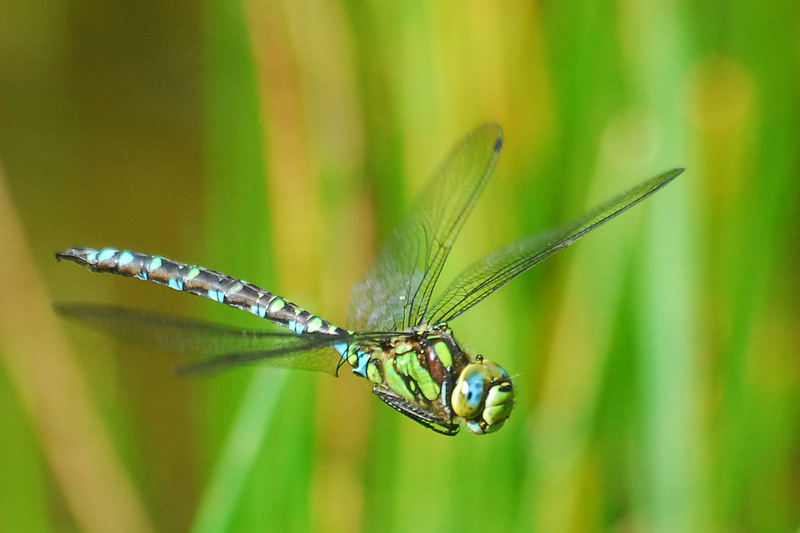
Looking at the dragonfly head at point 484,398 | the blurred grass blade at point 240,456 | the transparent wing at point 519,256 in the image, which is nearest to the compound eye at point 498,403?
the dragonfly head at point 484,398

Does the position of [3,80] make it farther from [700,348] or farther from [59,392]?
[700,348]

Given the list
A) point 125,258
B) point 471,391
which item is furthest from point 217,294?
point 471,391

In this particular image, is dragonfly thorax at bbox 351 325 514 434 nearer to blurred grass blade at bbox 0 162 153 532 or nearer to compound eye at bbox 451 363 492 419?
compound eye at bbox 451 363 492 419

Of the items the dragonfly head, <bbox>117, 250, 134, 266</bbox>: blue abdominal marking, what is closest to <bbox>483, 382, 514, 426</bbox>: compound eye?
the dragonfly head

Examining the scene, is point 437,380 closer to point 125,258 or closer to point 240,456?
point 240,456

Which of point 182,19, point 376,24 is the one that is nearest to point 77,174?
point 182,19

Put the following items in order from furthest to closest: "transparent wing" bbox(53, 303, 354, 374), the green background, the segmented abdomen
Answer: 1. the segmented abdomen
2. the green background
3. "transparent wing" bbox(53, 303, 354, 374)

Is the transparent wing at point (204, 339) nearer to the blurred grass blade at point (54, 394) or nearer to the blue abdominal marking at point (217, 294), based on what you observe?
the blue abdominal marking at point (217, 294)
